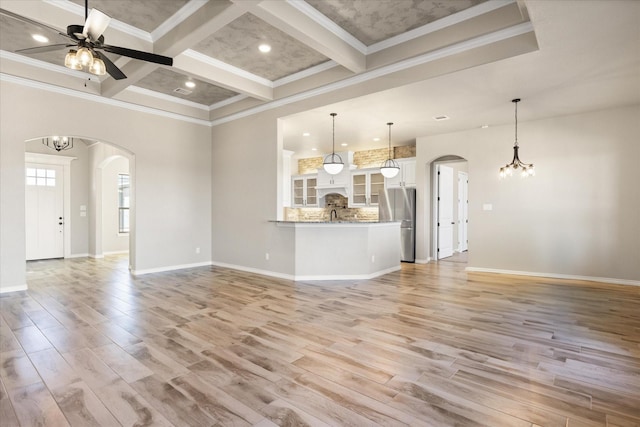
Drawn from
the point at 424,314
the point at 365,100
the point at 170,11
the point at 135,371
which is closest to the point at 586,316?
the point at 424,314

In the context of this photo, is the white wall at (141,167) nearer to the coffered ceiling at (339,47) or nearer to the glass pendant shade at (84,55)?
the coffered ceiling at (339,47)

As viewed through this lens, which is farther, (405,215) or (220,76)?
(405,215)

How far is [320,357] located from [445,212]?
6918 mm

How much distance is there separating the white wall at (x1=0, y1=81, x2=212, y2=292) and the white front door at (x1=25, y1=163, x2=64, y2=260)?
12.5 feet

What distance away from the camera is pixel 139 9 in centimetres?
375

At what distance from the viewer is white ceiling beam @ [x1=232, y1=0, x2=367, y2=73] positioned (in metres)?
3.28

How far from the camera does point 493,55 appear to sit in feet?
12.2

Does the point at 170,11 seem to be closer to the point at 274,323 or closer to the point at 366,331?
the point at 274,323

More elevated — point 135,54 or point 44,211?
point 135,54

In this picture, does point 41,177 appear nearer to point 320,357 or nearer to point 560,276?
point 320,357

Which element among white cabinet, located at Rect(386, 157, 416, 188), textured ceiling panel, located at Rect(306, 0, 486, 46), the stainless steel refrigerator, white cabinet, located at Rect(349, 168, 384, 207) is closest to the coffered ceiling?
textured ceiling panel, located at Rect(306, 0, 486, 46)

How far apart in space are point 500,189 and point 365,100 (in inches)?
139

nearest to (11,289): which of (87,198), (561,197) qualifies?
(87,198)


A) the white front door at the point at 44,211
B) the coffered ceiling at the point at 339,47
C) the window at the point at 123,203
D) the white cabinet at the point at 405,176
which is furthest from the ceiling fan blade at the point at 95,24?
the window at the point at 123,203
